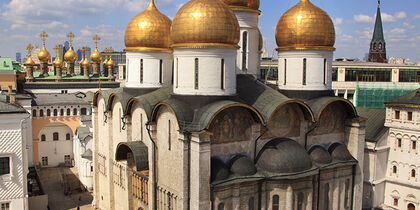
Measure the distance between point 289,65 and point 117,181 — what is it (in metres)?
9.81

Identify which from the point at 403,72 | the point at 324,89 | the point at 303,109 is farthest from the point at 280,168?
the point at 403,72

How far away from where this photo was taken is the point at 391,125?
66.2 ft

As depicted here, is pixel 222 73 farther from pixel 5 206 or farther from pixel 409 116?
pixel 5 206

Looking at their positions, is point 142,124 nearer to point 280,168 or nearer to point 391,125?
point 280,168

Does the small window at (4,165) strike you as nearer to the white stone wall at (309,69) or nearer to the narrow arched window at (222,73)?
the narrow arched window at (222,73)

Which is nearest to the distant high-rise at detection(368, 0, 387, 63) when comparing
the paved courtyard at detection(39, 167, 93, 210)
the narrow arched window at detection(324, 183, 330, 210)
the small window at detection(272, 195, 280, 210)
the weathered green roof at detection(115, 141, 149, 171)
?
the narrow arched window at detection(324, 183, 330, 210)

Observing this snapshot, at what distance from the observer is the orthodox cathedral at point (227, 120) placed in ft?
45.3

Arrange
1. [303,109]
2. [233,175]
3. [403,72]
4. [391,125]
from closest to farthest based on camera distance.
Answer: [233,175] → [303,109] → [391,125] → [403,72]

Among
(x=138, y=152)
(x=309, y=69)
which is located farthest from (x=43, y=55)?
(x=309, y=69)

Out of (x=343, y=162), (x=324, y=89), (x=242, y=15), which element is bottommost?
(x=343, y=162)

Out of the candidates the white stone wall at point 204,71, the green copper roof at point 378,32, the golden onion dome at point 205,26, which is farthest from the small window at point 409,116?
the green copper roof at point 378,32

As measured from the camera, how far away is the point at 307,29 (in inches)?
671

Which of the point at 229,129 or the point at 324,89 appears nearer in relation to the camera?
the point at 229,129

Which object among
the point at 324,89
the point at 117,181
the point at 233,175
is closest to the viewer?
the point at 233,175
